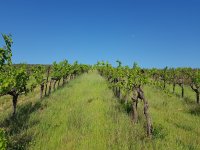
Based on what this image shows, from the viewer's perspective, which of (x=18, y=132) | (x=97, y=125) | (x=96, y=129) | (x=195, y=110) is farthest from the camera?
(x=195, y=110)

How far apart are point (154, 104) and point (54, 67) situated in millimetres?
Result: 20347

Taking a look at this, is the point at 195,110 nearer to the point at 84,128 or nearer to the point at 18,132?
the point at 84,128

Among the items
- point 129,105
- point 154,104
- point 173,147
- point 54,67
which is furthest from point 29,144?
point 54,67

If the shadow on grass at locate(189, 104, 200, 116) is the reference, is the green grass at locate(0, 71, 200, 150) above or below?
below

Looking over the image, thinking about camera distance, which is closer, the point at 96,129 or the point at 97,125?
the point at 96,129

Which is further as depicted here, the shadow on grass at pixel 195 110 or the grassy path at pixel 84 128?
the shadow on grass at pixel 195 110

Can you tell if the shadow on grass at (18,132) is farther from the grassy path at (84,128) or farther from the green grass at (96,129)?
the grassy path at (84,128)

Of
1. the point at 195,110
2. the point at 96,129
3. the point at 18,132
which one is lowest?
the point at 18,132

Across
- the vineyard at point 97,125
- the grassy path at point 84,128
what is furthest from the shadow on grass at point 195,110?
the grassy path at point 84,128

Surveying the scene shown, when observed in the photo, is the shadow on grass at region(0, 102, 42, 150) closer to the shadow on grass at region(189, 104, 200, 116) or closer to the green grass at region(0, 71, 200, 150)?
the green grass at region(0, 71, 200, 150)

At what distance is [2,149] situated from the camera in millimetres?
9148

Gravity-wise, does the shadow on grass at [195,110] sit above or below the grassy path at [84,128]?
above

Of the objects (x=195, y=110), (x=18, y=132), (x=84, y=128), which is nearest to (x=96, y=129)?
(x=84, y=128)

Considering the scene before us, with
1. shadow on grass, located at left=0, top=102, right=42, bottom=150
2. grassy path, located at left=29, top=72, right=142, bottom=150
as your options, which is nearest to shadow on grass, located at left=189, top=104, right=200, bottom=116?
grassy path, located at left=29, top=72, right=142, bottom=150
